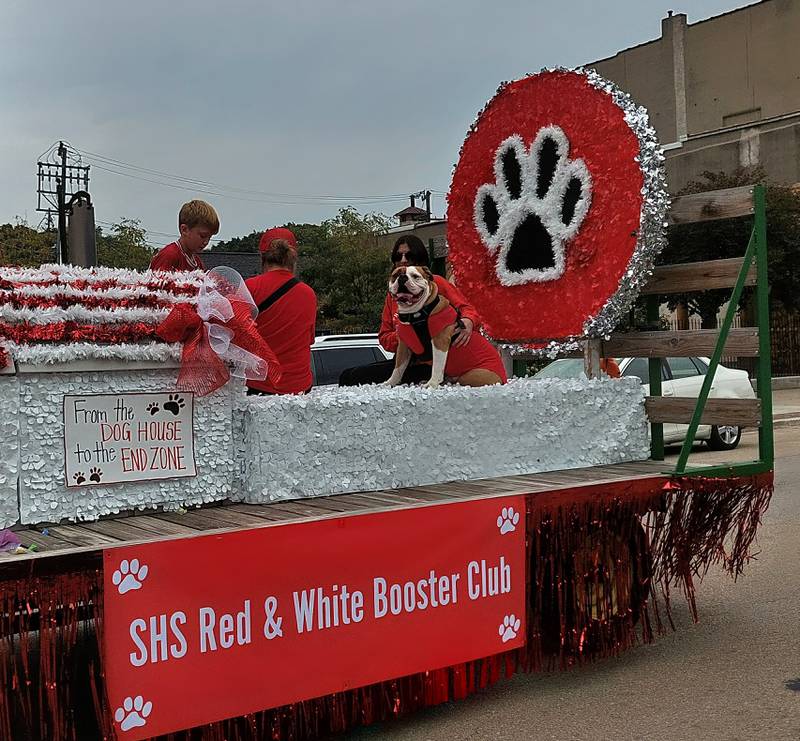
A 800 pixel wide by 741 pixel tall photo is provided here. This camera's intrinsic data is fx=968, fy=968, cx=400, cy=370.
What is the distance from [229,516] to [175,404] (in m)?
0.46

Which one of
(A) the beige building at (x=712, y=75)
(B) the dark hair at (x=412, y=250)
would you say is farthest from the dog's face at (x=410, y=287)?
(A) the beige building at (x=712, y=75)

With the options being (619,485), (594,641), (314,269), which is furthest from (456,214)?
(314,269)

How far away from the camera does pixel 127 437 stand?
11.4ft

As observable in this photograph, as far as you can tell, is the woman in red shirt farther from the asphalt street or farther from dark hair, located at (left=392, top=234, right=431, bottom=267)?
the asphalt street

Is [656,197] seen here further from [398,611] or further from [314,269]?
[314,269]

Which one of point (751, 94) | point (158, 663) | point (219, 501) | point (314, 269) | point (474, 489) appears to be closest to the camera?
point (158, 663)

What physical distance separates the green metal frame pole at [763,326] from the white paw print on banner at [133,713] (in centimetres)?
311

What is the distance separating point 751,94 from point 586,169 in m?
36.4

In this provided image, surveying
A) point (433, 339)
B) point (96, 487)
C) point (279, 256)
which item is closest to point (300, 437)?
point (96, 487)

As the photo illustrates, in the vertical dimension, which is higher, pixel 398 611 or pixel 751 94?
pixel 751 94

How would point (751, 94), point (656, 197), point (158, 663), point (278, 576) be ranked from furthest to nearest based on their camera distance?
point (751, 94), point (656, 197), point (278, 576), point (158, 663)

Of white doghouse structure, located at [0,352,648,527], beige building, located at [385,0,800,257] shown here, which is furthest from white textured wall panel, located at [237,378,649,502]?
beige building, located at [385,0,800,257]

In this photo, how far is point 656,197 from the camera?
193 inches

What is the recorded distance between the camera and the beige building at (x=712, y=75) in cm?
3370
